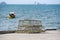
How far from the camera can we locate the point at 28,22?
1366cm

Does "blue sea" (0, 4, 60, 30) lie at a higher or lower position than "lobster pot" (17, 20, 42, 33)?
lower

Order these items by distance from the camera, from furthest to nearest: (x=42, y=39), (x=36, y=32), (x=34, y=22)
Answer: (x=34, y=22) < (x=36, y=32) < (x=42, y=39)

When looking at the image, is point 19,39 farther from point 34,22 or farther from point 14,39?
point 34,22

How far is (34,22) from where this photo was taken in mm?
13547

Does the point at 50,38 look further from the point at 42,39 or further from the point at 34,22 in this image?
the point at 34,22

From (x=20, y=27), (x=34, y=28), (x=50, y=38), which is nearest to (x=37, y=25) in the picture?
(x=34, y=28)

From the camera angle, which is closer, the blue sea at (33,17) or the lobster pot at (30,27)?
the lobster pot at (30,27)

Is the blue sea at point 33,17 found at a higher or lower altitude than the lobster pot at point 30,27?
lower

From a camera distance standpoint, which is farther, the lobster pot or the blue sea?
the blue sea

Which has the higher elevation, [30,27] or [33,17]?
[30,27]

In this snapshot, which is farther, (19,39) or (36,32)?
(36,32)

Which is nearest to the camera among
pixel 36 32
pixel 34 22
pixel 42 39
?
pixel 42 39

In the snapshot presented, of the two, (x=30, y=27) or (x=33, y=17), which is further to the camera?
(x=33, y=17)

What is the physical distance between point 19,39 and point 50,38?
60.6 inches
